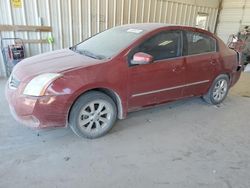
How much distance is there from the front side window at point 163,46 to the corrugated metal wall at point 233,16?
8244mm

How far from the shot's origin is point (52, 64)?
2.63 m

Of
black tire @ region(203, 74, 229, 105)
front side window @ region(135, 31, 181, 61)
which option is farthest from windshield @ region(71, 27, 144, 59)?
black tire @ region(203, 74, 229, 105)

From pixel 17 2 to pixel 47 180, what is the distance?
4.44 meters

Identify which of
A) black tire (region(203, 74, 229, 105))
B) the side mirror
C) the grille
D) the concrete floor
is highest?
the side mirror

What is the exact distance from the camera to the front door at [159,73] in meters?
2.85

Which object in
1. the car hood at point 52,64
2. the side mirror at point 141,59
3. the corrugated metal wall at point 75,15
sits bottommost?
the car hood at point 52,64

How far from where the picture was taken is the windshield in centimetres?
284

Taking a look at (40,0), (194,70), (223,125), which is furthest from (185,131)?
(40,0)

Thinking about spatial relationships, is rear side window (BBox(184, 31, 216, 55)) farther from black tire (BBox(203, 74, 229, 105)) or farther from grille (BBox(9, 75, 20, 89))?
grille (BBox(9, 75, 20, 89))

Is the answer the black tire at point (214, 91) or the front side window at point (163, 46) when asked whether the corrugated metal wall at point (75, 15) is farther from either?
the black tire at point (214, 91)

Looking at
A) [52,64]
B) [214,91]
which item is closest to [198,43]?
[214,91]

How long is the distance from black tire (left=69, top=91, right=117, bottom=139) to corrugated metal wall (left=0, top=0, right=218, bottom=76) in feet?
A: 12.0

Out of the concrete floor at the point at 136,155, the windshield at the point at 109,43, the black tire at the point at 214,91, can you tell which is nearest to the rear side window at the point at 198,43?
the black tire at the point at 214,91

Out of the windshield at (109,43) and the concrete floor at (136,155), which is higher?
the windshield at (109,43)
